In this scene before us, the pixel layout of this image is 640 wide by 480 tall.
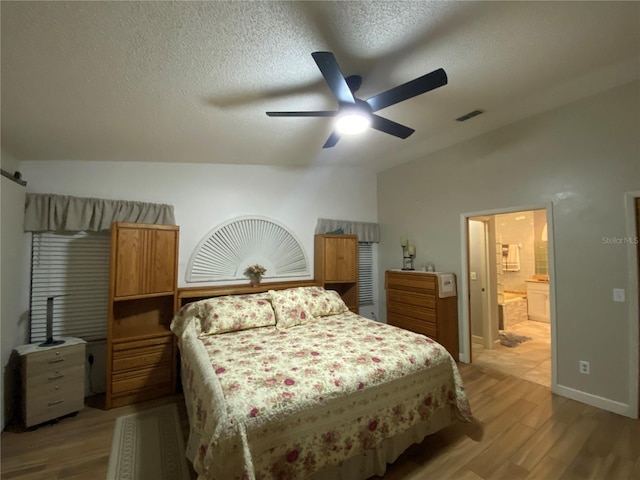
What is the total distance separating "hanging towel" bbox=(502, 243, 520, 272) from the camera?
6328 mm

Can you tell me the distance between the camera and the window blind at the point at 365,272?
462cm

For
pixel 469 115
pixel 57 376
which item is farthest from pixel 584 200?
pixel 57 376

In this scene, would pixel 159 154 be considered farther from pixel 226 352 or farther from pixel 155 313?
pixel 226 352

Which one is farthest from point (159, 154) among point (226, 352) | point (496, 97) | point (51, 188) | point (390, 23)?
point (496, 97)

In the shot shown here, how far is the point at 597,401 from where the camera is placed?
8.19 ft

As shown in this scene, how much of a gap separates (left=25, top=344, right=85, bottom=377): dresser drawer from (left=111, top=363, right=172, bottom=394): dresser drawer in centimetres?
35

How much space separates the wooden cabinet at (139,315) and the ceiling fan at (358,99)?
1.88 metres

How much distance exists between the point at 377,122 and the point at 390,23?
Result: 621 mm

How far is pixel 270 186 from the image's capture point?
3.76 m

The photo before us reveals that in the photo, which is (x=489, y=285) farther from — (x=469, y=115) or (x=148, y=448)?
(x=148, y=448)

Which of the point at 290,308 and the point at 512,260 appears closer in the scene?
the point at 290,308

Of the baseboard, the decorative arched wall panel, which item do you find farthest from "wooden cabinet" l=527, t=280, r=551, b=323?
the decorative arched wall panel

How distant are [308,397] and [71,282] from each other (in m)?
2.74

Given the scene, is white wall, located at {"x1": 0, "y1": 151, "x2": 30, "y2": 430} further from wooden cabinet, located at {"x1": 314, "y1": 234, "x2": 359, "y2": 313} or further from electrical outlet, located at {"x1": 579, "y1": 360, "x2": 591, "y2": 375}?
electrical outlet, located at {"x1": 579, "y1": 360, "x2": 591, "y2": 375}
